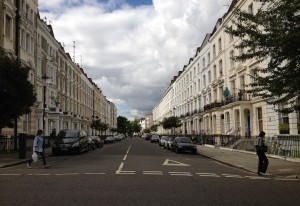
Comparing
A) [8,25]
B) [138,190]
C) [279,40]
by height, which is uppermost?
[8,25]

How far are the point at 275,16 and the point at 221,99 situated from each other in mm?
33268

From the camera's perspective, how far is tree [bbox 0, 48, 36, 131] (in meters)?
22.5

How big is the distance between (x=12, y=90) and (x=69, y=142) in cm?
763

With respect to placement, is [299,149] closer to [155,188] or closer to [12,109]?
[155,188]

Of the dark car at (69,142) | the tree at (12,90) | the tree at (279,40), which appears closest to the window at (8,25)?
the tree at (12,90)

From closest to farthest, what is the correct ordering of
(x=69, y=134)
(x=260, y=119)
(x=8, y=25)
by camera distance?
1. (x=69, y=134)
2. (x=8, y=25)
3. (x=260, y=119)

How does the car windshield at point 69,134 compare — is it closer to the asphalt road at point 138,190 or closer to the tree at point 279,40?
the asphalt road at point 138,190

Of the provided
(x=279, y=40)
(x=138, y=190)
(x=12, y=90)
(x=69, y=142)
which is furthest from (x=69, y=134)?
(x=279, y=40)

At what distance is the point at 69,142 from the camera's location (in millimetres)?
28812

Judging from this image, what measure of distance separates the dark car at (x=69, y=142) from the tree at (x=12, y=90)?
5.31m

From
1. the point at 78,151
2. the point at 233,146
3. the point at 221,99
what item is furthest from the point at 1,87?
the point at 221,99

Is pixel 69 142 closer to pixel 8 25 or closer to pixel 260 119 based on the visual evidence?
pixel 8 25

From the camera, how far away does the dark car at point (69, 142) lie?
2842 centimetres

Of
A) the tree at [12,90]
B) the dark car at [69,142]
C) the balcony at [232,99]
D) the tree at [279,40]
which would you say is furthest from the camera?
the balcony at [232,99]
